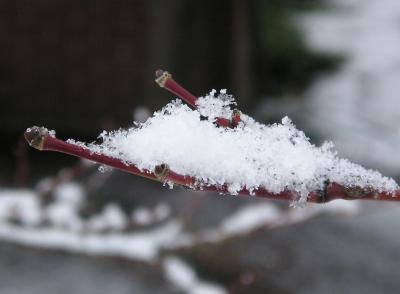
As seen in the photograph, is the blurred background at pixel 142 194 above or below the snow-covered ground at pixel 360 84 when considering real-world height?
below

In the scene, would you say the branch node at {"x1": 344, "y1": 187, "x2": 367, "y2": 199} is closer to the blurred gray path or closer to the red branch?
the red branch

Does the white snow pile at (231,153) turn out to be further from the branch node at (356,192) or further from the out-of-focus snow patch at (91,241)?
the out-of-focus snow patch at (91,241)

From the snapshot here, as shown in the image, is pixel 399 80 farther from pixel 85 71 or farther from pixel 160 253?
pixel 160 253

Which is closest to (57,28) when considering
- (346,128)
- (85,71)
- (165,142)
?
(85,71)

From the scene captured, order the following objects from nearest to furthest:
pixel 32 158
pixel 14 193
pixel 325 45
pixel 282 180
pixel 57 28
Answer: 1. pixel 282 180
2. pixel 14 193
3. pixel 57 28
4. pixel 32 158
5. pixel 325 45

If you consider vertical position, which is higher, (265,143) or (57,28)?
(57,28)

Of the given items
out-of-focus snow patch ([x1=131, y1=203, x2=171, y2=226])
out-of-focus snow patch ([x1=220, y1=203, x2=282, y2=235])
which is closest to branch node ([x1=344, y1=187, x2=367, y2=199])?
out-of-focus snow patch ([x1=220, y1=203, x2=282, y2=235])

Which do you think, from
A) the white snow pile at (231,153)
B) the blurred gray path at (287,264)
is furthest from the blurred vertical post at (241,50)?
the white snow pile at (231,153)
